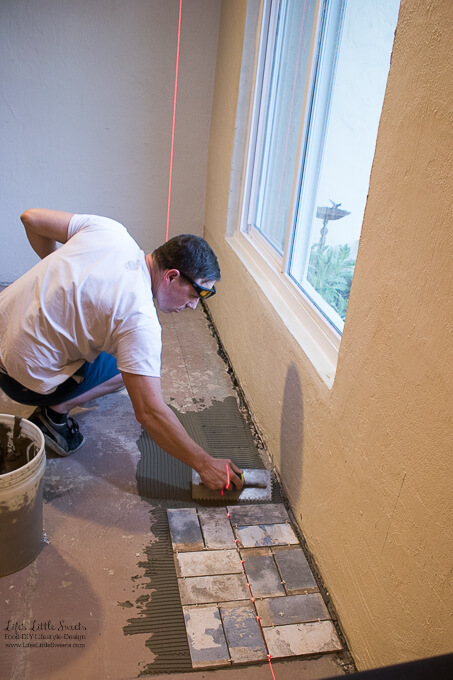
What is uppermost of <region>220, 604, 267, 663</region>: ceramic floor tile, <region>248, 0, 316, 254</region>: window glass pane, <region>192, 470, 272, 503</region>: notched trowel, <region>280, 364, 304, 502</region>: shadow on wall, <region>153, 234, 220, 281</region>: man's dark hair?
<region>248, 0, 316, 254</region>: window glass pane

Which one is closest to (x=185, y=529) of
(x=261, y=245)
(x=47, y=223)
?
(x=47, y=223)

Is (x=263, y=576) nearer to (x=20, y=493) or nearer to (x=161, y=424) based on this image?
(x=161, y=424)

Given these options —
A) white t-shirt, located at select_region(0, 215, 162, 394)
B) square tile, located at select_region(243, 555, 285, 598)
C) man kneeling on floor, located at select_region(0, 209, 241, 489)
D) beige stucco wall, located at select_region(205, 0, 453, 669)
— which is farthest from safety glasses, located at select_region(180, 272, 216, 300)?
square tile, located at select_region(243, 555, 285, 598)

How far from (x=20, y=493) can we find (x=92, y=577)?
394 mm

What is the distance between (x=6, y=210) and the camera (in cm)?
379

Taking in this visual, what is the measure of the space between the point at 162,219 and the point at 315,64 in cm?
212

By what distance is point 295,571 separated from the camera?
6.11ft

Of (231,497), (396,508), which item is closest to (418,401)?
(396,508)

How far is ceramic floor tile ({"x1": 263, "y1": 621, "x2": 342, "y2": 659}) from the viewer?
1.60 meters

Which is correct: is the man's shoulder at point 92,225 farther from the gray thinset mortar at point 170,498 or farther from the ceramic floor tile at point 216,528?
the ceramic floor tile at point 216,528

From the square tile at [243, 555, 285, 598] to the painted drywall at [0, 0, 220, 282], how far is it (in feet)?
9.12

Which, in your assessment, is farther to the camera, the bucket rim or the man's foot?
the man's foot

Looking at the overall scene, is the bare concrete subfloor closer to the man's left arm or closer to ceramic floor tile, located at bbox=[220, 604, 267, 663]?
ceramic floor tile, located at bbox=[220, 604, 267, 663]

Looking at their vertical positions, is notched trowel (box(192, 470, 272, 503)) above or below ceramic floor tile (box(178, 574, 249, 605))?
above
